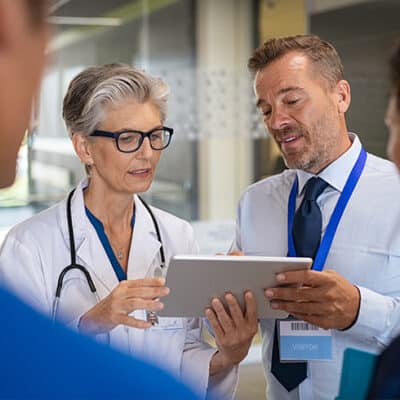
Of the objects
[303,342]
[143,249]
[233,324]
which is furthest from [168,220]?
[303,342]

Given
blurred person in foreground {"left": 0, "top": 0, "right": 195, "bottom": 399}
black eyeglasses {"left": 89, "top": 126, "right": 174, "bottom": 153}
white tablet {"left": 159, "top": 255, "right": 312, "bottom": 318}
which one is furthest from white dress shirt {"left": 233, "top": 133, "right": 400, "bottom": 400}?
blurred person in foreground {"left": 0, "top": 0, "right": 195, "bottom": 399}

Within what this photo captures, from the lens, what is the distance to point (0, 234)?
17.6 feet

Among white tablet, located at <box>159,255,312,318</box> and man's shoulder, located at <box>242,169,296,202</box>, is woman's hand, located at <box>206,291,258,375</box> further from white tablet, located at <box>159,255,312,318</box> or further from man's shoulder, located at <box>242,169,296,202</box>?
man's shoulder, located at <box>242,169,296,202</box>

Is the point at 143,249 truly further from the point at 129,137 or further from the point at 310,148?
the point at 310,148

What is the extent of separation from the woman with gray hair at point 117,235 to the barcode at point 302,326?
0.52ft

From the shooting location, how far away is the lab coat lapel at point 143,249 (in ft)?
7.34

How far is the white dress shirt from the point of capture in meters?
2.11

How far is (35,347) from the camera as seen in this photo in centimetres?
46

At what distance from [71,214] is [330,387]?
Answer: 3.20 ft

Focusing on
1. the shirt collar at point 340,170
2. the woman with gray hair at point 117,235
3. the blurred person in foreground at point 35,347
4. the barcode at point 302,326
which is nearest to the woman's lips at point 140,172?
the woman with gray hair at point 117,235

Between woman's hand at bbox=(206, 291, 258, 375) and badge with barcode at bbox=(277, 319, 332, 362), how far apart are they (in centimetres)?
13

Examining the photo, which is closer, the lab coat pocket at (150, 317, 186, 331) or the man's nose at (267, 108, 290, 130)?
the lab coat pocket at (150, 317, 186, 331)

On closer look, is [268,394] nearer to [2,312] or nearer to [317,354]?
[317,354]

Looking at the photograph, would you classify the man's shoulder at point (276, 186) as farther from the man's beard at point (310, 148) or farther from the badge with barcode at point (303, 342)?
the badge with barcode at point (303, 342)
